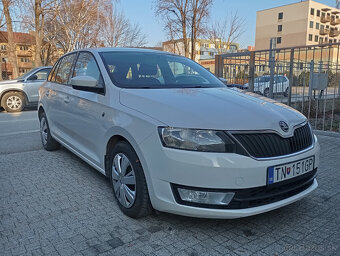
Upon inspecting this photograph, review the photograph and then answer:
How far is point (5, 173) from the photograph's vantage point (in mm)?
4020

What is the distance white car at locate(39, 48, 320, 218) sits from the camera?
2189mm

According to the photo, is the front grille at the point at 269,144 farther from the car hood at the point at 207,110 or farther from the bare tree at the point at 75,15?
the bare tree at the point at 75,15

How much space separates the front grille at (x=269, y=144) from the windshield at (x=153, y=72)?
1204 mm

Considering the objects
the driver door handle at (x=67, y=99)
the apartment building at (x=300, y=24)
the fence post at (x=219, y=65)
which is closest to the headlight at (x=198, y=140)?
the driver door handle at (x=67, y=99)

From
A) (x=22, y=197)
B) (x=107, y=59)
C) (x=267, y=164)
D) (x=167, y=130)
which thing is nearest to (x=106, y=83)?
(x=107, y=59)

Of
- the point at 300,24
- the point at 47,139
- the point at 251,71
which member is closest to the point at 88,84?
the point at 47,139

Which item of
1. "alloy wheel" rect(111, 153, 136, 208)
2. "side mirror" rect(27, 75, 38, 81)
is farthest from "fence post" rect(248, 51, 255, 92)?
"side mirror" rect(27, 75, 38, 81)

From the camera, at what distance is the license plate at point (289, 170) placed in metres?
2.25

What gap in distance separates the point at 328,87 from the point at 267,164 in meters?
5.68

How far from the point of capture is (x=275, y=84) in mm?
7309

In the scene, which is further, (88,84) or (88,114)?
(88,114)

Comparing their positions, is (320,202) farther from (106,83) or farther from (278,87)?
(278,87)

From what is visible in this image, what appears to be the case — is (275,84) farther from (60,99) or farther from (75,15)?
(75,15)

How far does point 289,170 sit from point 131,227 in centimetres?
145
